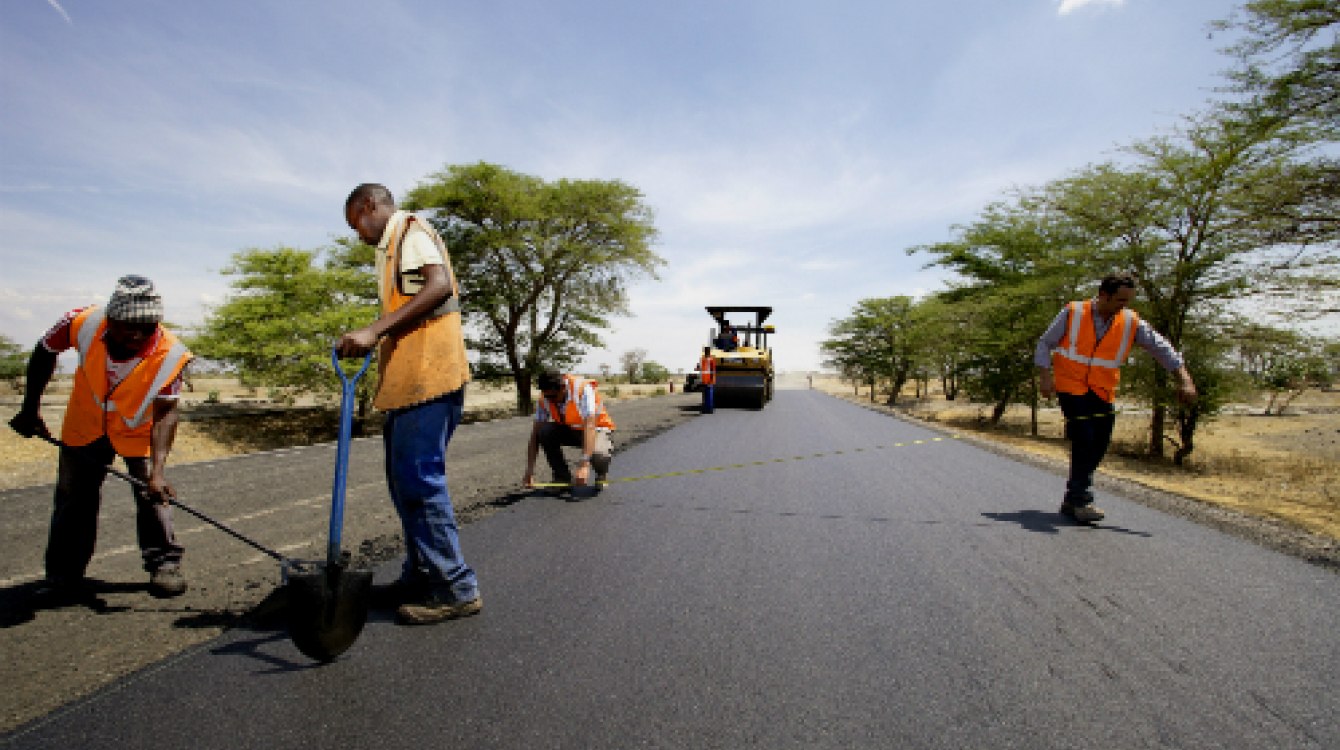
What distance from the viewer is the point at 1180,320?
39.6 ft

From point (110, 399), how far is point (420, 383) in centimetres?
174

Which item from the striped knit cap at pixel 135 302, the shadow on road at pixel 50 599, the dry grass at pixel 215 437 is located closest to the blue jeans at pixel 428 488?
the striped knit cap at pixel 135 302

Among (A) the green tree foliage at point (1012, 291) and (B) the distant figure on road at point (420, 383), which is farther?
(A) the green tree foliage at point (1012, 291)

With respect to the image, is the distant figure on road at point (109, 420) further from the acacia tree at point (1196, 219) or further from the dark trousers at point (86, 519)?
the acacia tree at point (1196, 219)

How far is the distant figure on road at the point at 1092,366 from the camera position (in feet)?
14.1

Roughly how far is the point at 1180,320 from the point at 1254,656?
1314 centimetres

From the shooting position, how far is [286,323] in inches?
695

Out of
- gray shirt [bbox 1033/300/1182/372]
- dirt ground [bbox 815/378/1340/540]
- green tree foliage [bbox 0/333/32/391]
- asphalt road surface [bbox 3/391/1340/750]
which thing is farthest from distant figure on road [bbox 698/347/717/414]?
green tree foliage [bbox 0/333/32/391]

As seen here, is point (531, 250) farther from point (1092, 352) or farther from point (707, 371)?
point (1092, 352)

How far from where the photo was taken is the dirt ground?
21.3 feet

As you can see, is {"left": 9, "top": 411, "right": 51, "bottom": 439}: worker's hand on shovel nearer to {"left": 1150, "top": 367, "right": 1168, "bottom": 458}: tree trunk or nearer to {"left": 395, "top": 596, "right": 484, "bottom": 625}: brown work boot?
{"left": 395, "top": 596, "right": 484, "bottom": 625}: brown work boot

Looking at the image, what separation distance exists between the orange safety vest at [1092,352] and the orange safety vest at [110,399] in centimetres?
587

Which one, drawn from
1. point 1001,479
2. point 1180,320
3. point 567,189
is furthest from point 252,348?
point 1180,320

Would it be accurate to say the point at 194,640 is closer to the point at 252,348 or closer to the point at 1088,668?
the point at 1088,668
